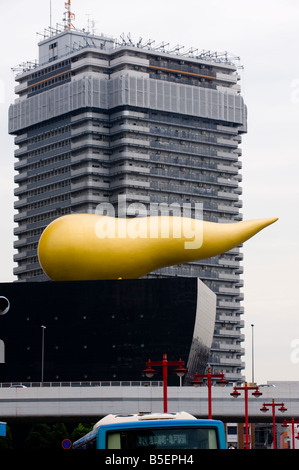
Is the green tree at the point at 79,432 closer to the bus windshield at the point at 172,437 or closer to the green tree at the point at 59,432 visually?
the green tree at the point at 59,432

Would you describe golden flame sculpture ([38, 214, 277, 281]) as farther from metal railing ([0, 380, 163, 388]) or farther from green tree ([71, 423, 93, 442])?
green tree ([71, 423, 93, 442])

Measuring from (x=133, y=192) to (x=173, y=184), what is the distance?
319 inches

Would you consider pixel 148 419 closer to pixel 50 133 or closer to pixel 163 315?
pixel 163 315

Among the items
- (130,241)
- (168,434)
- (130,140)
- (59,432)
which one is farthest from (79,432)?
(130,140)

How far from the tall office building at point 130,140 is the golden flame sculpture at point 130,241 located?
83021 mm

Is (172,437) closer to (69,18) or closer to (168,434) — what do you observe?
(168,434)

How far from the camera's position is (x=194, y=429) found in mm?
19859

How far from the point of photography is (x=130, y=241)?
71.9 metres

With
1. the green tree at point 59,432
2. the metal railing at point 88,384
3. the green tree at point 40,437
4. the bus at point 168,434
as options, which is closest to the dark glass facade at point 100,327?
the metal railing at point 88,384

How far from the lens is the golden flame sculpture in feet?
235

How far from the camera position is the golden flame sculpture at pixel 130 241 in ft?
235

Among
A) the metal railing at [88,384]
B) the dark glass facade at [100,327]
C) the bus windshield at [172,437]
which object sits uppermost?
the dark glass facade at [100,327]

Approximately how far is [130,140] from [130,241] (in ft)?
288
